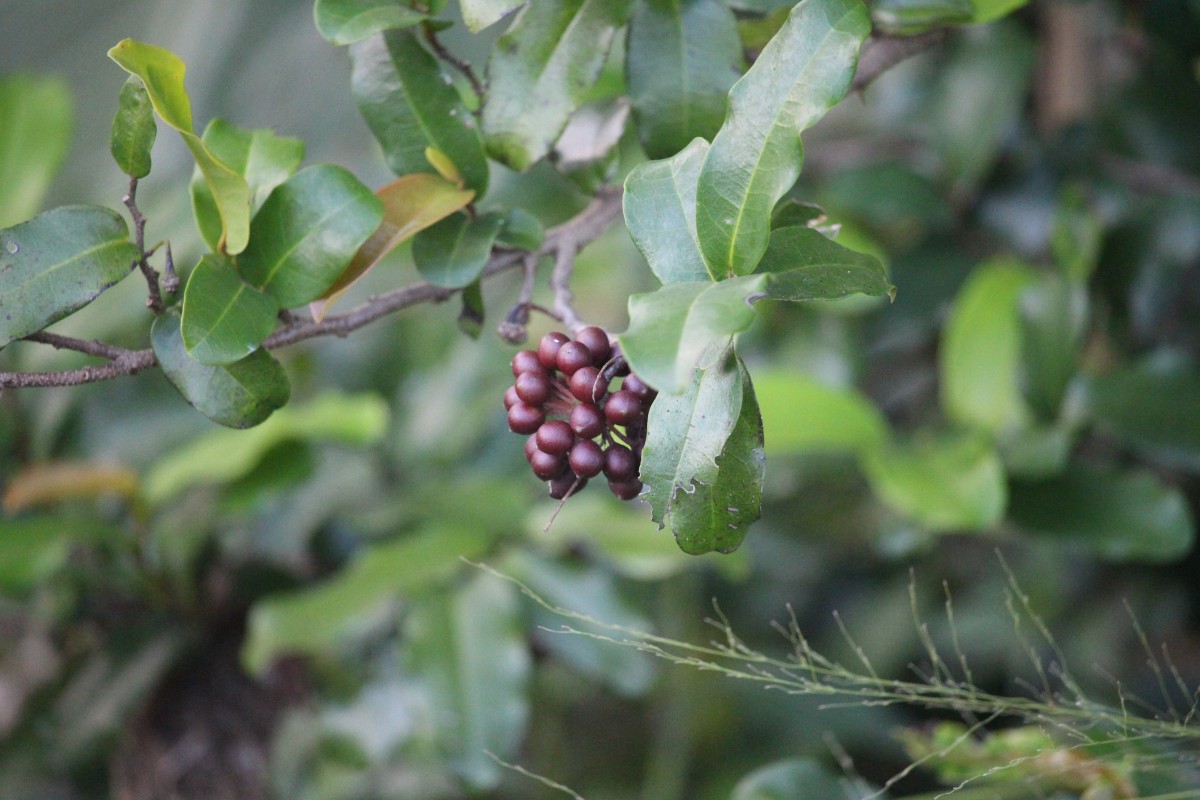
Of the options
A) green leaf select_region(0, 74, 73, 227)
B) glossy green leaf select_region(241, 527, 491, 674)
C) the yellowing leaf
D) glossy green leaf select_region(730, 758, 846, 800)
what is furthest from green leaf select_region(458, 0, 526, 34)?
green leaf select_region(0, 74, 73, 227)

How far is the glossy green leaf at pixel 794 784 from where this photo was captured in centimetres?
86

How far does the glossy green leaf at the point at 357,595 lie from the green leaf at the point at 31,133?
2.18ft

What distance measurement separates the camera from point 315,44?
8.09ft

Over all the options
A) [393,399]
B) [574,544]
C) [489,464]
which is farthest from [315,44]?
[574,544]

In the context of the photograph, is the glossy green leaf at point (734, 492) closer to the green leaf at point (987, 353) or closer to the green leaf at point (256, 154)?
the green leaf at point (256, 154)

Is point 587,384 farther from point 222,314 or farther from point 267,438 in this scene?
point 267,438

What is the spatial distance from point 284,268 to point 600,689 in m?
1.30

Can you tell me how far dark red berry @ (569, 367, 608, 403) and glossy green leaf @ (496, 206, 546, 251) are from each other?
0.57ft

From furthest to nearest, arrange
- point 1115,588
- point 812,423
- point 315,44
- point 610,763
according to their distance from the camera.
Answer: point 315,44
point 610,763
point 1115,588
point 812,423

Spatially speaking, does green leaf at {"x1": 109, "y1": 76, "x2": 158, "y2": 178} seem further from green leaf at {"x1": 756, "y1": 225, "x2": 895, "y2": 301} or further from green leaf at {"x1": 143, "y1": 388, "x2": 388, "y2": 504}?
green leaf at {"x1": 143, "y1": 388, "x2": 388, "y2": 504}

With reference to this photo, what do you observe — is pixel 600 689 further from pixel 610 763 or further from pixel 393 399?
pixel 393 399

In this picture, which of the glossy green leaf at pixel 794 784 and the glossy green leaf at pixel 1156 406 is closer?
the glossy green leaf at pixel 794 784

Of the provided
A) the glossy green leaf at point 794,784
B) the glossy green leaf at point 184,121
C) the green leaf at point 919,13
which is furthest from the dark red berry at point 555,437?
the glossy green leaf at point 794,784

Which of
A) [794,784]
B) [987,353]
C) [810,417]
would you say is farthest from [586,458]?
[987,353]
